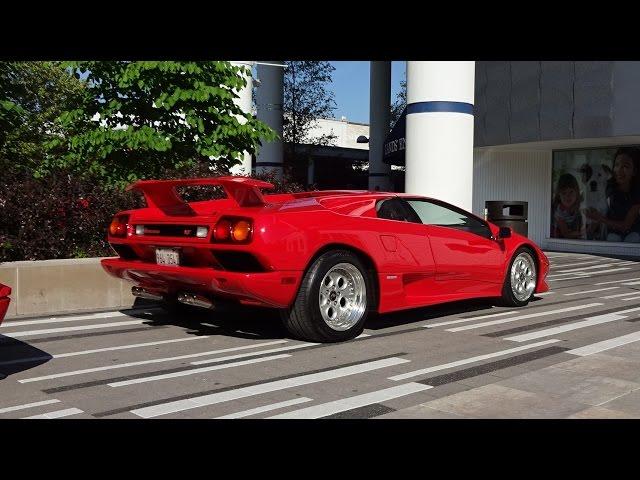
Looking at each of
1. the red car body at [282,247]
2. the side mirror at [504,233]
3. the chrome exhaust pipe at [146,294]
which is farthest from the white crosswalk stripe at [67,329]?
the side mirror at [504,233]

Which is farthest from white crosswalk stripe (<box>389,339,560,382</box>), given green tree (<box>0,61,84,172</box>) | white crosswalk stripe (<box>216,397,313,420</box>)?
green tree (<box>0,61,84,172</box>)

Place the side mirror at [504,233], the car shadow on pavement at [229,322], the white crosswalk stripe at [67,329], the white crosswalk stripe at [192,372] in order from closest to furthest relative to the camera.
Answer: the white crosswalk stripe at [192,372] < the white crosswalk stripe at [67,329] < the car shadow on pavement at [229,322] < the side mirror at [504,233]

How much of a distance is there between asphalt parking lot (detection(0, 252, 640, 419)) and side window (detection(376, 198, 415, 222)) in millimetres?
1053

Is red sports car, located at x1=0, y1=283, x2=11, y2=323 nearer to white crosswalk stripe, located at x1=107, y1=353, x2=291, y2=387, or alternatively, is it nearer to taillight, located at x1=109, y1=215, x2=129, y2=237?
white crosswalk stripe, located at x1=107, y1=353, x2=291, y2=387

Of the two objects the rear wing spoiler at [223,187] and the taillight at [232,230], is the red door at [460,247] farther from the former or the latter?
the taillight at [232,230]

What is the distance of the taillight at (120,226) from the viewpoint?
6.51m

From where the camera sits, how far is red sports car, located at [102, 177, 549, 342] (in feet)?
18.4
